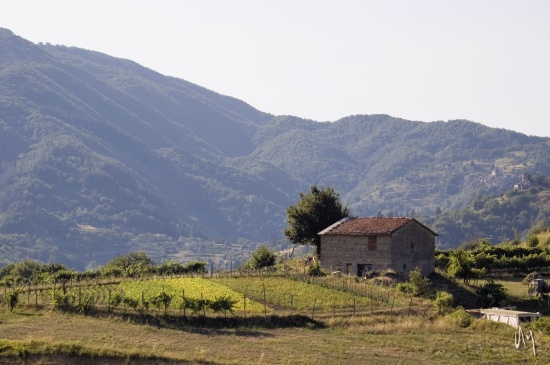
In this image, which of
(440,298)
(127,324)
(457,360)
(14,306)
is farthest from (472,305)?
(14,306)

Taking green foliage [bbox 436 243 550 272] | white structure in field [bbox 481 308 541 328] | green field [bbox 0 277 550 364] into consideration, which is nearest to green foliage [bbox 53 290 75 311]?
green field [bbox 0 277 550 364]

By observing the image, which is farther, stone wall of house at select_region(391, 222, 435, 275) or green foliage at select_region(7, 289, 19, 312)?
stone wall of house at select_region(391, 222, 435, 275)

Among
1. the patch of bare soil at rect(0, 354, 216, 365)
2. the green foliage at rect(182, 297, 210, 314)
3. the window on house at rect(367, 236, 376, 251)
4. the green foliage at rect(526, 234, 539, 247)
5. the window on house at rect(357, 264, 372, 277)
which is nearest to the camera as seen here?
the patch of bare soil at rect(0, 354, 216, 365)

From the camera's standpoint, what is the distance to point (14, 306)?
55250 mm

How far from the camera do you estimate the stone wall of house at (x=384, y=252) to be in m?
76.4

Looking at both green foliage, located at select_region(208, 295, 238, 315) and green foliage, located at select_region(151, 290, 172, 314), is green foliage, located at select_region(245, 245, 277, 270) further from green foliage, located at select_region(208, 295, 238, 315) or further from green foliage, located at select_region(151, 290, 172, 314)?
green foliage, located at select_region(151, 290, 172, 314)

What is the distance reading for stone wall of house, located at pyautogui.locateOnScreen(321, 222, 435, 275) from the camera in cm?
7644

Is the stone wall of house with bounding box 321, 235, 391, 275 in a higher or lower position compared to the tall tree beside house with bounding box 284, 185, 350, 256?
lower

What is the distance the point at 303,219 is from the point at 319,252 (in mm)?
4177

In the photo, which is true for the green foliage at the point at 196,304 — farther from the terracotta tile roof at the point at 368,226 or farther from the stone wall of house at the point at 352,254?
the terracotta tile roof at the point at 368,226

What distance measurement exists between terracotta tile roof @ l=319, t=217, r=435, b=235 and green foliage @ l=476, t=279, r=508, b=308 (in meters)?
10.1

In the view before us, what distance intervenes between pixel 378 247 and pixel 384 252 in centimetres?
66

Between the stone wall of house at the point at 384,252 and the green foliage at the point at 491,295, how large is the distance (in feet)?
30.5

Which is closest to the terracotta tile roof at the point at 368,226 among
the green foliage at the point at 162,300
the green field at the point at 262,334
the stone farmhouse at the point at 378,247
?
the stone farmhouse at the point at 378,247
